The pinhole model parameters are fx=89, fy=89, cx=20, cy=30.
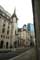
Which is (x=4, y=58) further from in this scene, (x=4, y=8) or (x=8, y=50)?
(x=4, y=8)

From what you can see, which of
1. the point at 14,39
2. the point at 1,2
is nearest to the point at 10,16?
the point at 1,2

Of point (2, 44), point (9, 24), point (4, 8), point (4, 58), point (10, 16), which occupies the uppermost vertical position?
point (4, 8)

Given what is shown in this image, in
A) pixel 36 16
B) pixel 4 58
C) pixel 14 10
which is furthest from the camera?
pixel 14 10

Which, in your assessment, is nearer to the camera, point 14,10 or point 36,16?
point 36,16

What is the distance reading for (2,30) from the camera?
1127mm

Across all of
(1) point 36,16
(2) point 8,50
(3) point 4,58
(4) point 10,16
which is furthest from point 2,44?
(1) point 36,16

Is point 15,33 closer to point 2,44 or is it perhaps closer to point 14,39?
point 14,39

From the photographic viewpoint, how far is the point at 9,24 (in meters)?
1.17

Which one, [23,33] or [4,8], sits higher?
[4,8]

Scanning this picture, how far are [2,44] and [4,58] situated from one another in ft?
0.73

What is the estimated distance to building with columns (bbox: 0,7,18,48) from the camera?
1.08 m

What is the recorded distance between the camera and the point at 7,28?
1159 millimetres

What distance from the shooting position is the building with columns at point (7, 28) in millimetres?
1081

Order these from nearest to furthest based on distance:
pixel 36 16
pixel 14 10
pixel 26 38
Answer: pixel 36 16
pixel 26 38
pixel 14 10
